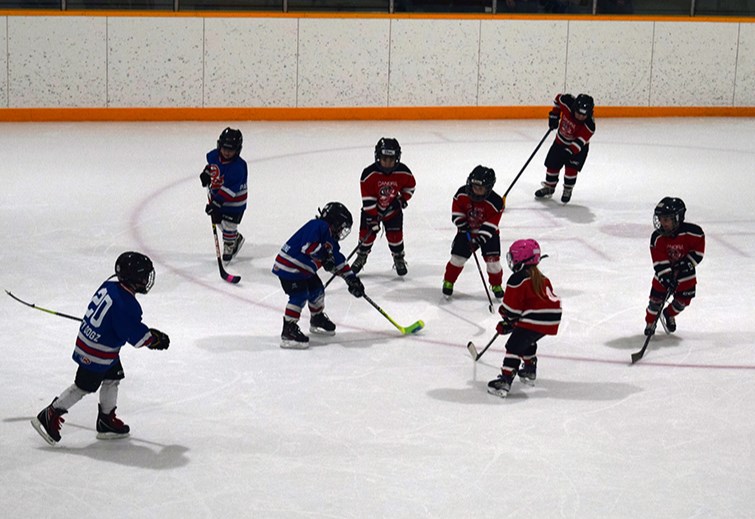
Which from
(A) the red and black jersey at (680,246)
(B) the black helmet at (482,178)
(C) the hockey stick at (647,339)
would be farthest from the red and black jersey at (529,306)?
(B) the black helmet at (482,178)

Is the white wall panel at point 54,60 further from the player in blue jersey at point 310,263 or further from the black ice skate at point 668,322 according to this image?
the black ice skate at point 668,322

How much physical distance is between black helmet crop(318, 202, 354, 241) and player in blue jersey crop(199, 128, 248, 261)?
6.09 feet

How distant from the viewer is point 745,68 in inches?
593

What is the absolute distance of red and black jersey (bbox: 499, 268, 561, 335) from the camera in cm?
616

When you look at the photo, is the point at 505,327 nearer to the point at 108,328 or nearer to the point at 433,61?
the point at 108,328

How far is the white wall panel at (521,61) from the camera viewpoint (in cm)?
1441

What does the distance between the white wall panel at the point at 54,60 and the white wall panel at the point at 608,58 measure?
512cm

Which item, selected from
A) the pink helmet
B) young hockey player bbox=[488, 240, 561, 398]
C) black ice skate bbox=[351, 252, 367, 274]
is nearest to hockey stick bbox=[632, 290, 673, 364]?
young hockey player bbox=[488, 240, 561, 398]

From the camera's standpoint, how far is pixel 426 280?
853 centimetres

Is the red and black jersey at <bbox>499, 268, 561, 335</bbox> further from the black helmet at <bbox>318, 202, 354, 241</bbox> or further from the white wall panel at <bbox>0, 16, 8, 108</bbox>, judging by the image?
the white wall panel at <bbox>0, 16, 8, 108</bbox>

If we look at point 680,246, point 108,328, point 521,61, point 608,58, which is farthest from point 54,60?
point 108,328

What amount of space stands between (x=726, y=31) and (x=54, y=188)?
8.03m

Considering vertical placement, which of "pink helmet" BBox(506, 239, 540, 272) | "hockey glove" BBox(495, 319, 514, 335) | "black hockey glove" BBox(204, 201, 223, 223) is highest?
"pink helmet" BBox(506, 239, 540, 272)

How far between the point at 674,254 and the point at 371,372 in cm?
180
